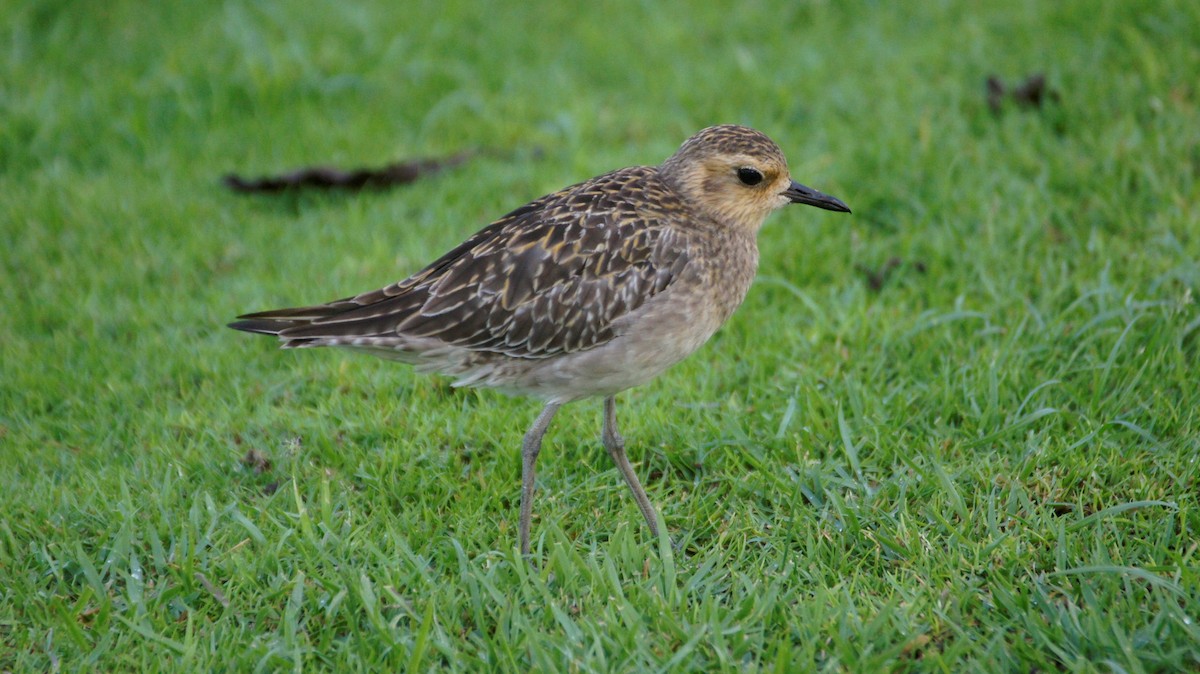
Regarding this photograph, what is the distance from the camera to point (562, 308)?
5.16 m

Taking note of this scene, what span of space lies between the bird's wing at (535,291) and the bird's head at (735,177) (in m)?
0.32

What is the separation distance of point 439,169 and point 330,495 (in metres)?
3.74

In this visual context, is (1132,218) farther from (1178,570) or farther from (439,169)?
(439,169)

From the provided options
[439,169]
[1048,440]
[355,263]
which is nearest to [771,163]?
[1048,440]

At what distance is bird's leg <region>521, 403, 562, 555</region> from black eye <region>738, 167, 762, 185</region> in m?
1.45

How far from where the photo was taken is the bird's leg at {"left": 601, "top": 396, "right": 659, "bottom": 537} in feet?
16.9

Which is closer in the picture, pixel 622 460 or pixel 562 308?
pixel 562 308

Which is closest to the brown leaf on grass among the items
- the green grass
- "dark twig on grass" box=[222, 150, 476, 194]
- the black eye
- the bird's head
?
the green grass

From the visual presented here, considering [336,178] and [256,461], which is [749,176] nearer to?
[256,461]

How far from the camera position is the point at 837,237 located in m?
7.40

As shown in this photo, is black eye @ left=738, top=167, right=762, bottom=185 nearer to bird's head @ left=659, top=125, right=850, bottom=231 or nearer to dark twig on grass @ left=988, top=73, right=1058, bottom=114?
bird's head @ left=659, top=125, right=850, bottom=231

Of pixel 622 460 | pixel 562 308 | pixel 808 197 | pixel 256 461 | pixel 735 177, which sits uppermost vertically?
pixel 735 177

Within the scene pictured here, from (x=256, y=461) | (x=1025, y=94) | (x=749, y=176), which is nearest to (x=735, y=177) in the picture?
(x=749, y=176)

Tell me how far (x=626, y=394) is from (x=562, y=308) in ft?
4.13
